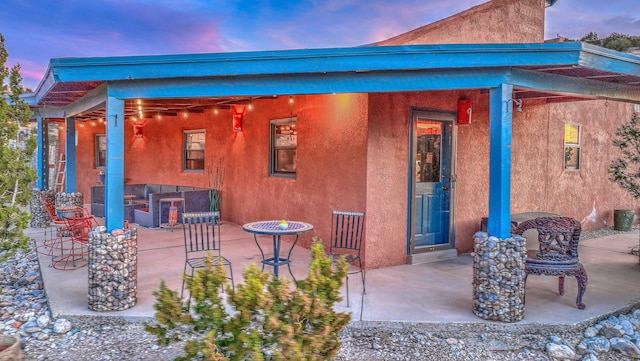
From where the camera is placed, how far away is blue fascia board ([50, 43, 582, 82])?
410cm

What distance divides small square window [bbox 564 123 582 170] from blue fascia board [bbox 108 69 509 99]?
6.01 meters

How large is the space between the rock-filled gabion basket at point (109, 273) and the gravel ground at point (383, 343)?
0.19 m

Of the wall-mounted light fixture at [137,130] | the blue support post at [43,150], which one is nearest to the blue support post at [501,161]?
the blue support post at [43,150]

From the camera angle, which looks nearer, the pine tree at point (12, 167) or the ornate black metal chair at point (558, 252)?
the pine tree at point (12, 167)

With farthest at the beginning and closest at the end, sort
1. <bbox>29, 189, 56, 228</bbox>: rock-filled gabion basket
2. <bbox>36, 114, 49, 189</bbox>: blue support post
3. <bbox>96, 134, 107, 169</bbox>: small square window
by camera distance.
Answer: <bbox>96, 134, 107, 169</bbox>: small square window
<bbox>36, 114, 49, 189</bbox>: blue support post
<bbox>29, 189, 56, 228</bbox>: rock-filled gabion basket

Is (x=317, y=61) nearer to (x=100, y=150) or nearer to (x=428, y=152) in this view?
(x=428, y=152)

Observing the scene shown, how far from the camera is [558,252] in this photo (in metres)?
4.59

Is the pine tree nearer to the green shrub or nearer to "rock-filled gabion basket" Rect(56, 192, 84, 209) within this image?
the green shrub

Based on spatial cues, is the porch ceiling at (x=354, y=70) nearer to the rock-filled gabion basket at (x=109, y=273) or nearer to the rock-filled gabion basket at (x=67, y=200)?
the rock-filled gabion basket at (x=109, y=273)

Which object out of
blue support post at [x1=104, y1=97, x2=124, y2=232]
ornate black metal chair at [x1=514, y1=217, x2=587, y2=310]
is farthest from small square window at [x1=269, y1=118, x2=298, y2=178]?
ornate black metal chair at [x1=514, y1=217, x2=587, y2=310]

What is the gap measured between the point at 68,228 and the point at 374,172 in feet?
14.0

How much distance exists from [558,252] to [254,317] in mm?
3762

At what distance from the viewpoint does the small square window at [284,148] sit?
767cm

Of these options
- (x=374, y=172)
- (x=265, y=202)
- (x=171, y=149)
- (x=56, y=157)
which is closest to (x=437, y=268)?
(x=374, y=172)
